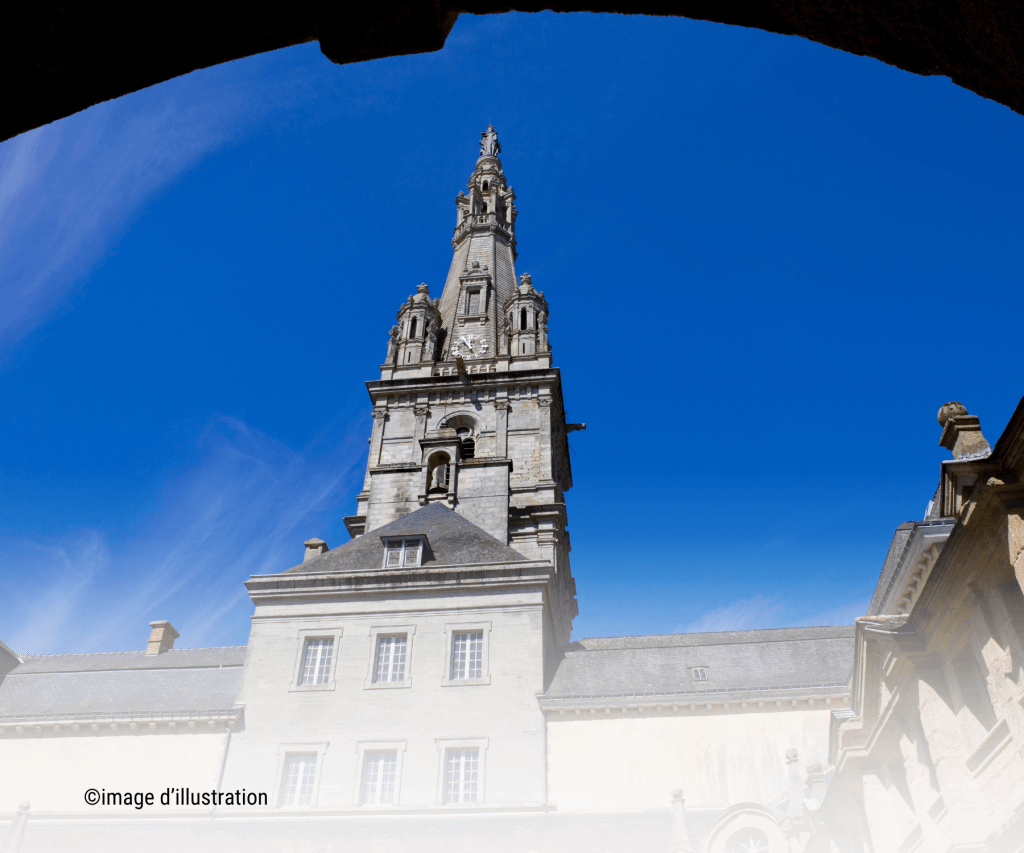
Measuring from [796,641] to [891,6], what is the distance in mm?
23732

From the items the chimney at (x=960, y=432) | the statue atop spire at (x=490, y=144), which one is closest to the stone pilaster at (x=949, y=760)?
the chimney at (x=960, y=432)

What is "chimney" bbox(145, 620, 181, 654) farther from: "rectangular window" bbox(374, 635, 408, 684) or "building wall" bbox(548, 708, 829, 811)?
"building wall" bbox(548, 708, 829, 811)

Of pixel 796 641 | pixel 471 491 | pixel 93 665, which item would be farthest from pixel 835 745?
pixel 93 665

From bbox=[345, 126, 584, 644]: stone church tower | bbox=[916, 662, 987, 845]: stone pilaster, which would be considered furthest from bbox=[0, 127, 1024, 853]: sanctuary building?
bbox=[345, 126, 584, 644]: stone church tower

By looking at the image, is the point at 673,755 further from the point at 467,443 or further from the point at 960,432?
the point at 467,443

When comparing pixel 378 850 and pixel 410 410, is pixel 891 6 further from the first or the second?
pixel 410 410

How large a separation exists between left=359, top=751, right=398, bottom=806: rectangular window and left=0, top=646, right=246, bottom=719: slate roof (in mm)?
4605

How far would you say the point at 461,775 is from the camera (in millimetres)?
21031

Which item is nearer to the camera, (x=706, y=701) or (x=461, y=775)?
(x=461, y=775)

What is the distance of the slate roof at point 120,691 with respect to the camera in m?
23.6

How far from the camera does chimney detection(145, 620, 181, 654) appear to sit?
34188mm

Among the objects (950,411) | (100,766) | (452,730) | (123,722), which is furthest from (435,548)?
(950,411)

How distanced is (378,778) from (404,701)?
2.04 metres

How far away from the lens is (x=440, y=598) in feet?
78.9
